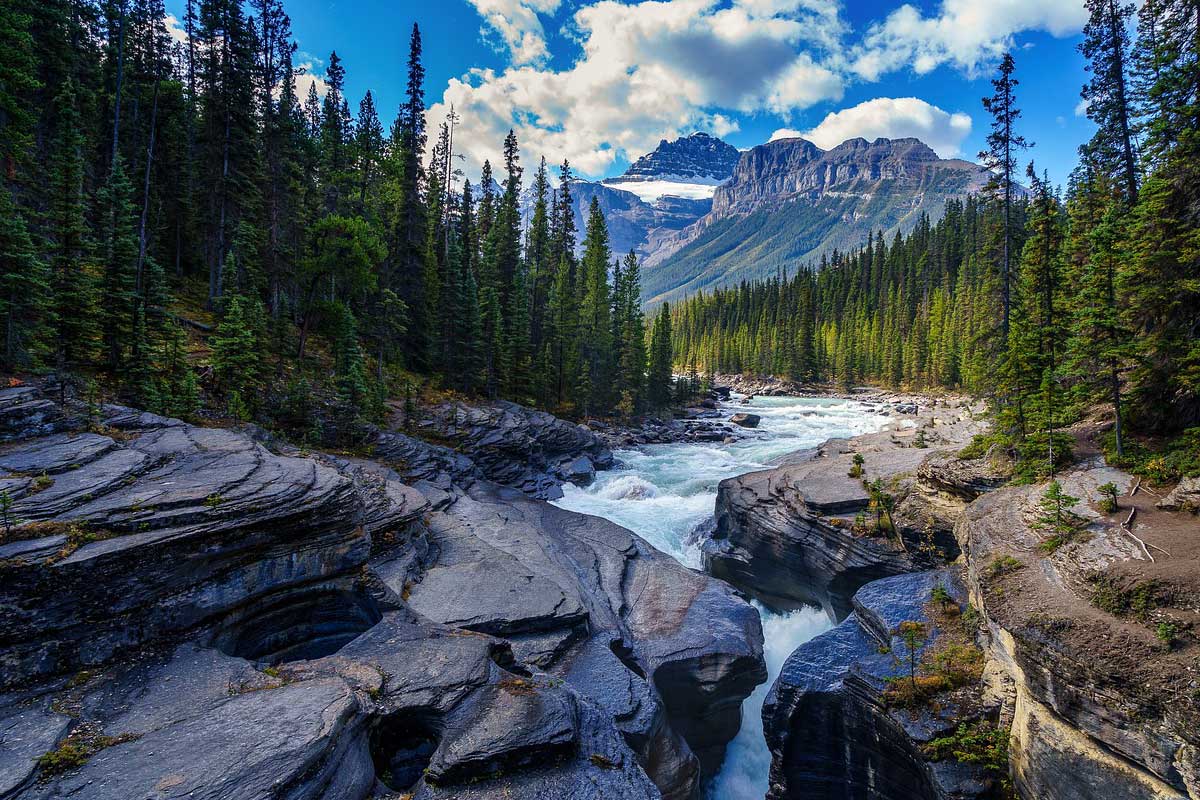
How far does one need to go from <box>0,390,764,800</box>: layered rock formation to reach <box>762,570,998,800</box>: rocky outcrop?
1781mm

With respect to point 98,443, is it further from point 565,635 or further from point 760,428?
point 760,428

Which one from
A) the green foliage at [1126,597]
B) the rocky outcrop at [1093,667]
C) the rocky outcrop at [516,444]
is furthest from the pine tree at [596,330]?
the green foliage at [1126,597]

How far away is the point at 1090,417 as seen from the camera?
14.8 meters

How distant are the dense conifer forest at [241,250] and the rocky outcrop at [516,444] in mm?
3697

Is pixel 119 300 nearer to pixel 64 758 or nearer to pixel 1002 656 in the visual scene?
pixel 64 758

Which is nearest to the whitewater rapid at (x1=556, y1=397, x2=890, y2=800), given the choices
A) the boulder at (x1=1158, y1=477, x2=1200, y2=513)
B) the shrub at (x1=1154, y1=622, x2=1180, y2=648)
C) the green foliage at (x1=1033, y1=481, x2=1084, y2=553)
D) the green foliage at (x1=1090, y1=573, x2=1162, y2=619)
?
the green foliage at (x1=1033, y1=481, x2=1084, y2=553)

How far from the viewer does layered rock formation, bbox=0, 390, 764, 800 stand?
582 centimetres

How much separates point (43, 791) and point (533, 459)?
24594 mm

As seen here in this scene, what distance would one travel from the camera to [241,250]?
87.0 feet

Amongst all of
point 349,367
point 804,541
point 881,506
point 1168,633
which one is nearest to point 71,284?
point 349,367

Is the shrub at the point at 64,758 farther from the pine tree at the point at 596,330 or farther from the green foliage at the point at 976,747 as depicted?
the pine tree at the point at 596,330

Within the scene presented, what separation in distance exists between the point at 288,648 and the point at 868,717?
11858 millimetres

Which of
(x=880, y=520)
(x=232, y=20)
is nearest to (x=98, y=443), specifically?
(x=880, y=520)

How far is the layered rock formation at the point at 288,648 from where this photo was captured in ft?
19.1
